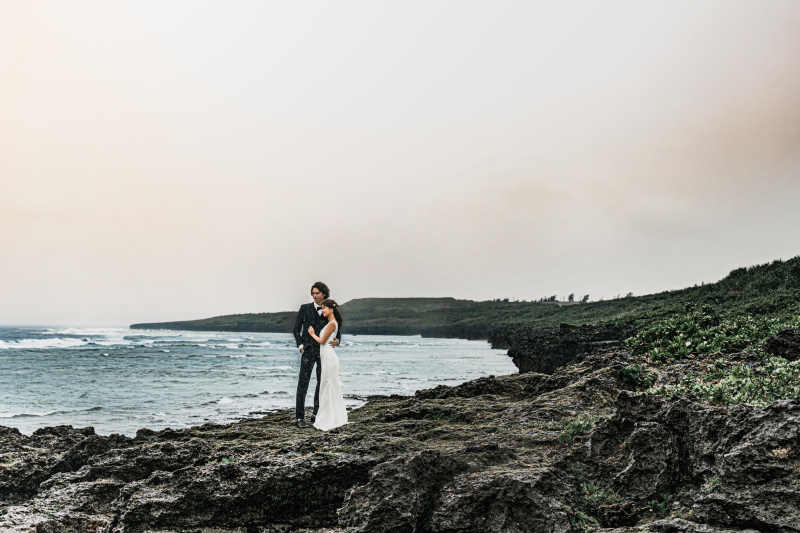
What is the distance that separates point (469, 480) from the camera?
14.0 ft

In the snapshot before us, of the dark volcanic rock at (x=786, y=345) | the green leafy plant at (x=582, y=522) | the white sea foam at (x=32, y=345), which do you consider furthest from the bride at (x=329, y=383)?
the white sea foam at (x=32, y=345)

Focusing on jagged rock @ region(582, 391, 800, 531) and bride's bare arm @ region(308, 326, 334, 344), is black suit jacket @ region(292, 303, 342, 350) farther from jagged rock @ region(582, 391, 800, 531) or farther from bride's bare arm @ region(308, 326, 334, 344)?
jagged rock @ region(582, 391, 800, 531)

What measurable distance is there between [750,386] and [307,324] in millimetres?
6258

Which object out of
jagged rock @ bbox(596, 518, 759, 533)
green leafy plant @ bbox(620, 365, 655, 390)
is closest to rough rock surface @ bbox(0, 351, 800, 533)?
jagged rock @ bbox(596, 518, 759, 533)

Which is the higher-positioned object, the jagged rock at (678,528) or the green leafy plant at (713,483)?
the green leafy plant at (713,483)

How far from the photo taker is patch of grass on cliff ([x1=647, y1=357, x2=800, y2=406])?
198 inches

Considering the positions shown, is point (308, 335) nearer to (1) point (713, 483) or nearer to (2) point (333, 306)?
(2) point (333, 306)

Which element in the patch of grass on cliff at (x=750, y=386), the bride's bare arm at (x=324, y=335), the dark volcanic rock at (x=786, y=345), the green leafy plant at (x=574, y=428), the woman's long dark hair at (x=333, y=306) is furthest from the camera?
the woman's long dark hair at (x=333, y=306)

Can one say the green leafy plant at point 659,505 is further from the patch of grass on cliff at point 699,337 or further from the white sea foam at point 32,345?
the white sea foam at point 32,345

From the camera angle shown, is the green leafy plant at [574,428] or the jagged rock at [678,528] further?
the green leafy plant at [574,428]

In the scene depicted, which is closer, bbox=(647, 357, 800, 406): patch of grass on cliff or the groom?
bbox=(647, 357, 800, 406): patch of grass on cliff

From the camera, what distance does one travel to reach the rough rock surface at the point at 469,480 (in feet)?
11.7

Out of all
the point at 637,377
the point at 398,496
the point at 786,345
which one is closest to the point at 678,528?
the point at 398,496

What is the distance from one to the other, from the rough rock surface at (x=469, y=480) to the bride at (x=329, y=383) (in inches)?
67.9
